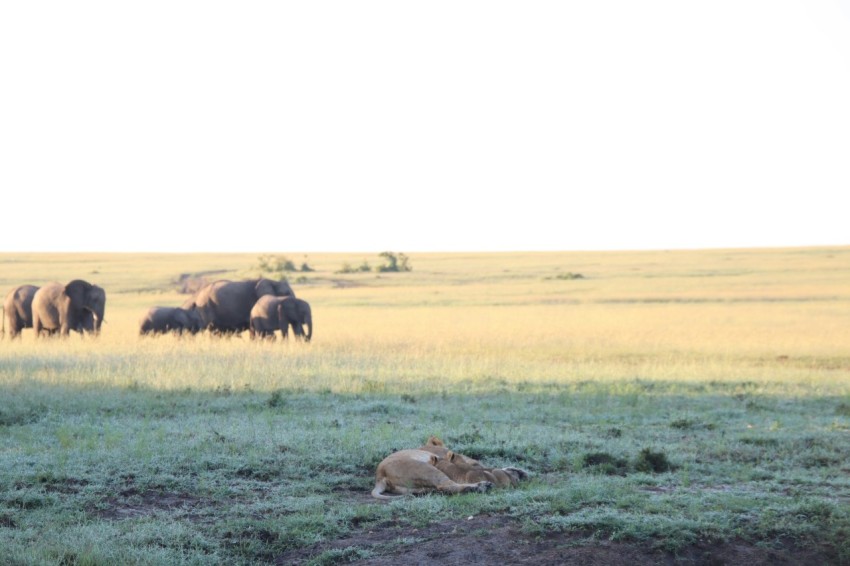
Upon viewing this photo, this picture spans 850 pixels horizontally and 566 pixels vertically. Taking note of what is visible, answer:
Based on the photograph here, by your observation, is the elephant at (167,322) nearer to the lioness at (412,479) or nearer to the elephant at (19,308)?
the elephant at (19,308)

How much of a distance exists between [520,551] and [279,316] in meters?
22.8

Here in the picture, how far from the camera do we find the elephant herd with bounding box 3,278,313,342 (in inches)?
1182

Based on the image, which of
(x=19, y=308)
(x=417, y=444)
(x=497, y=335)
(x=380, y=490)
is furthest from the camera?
(x=19, y=308)

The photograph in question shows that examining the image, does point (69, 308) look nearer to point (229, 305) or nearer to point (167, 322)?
point (167, 322)

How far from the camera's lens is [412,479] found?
364 inches

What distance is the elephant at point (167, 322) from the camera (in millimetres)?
30281

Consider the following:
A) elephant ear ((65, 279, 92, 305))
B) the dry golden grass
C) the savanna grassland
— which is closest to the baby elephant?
the dry golden grass

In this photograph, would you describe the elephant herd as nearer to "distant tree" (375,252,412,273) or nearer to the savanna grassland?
the savanna grassland

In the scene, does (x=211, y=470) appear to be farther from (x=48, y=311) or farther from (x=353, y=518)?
(x=48, y=311)

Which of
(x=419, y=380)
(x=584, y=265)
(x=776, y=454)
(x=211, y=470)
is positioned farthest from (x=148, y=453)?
(x=584, y=265)

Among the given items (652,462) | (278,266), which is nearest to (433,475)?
(652,462)

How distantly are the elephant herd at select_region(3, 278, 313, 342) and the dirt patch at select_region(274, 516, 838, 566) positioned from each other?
67.8 ft

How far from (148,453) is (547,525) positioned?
15.4ft

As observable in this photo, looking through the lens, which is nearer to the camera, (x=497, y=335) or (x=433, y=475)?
(x=433, y=475)
